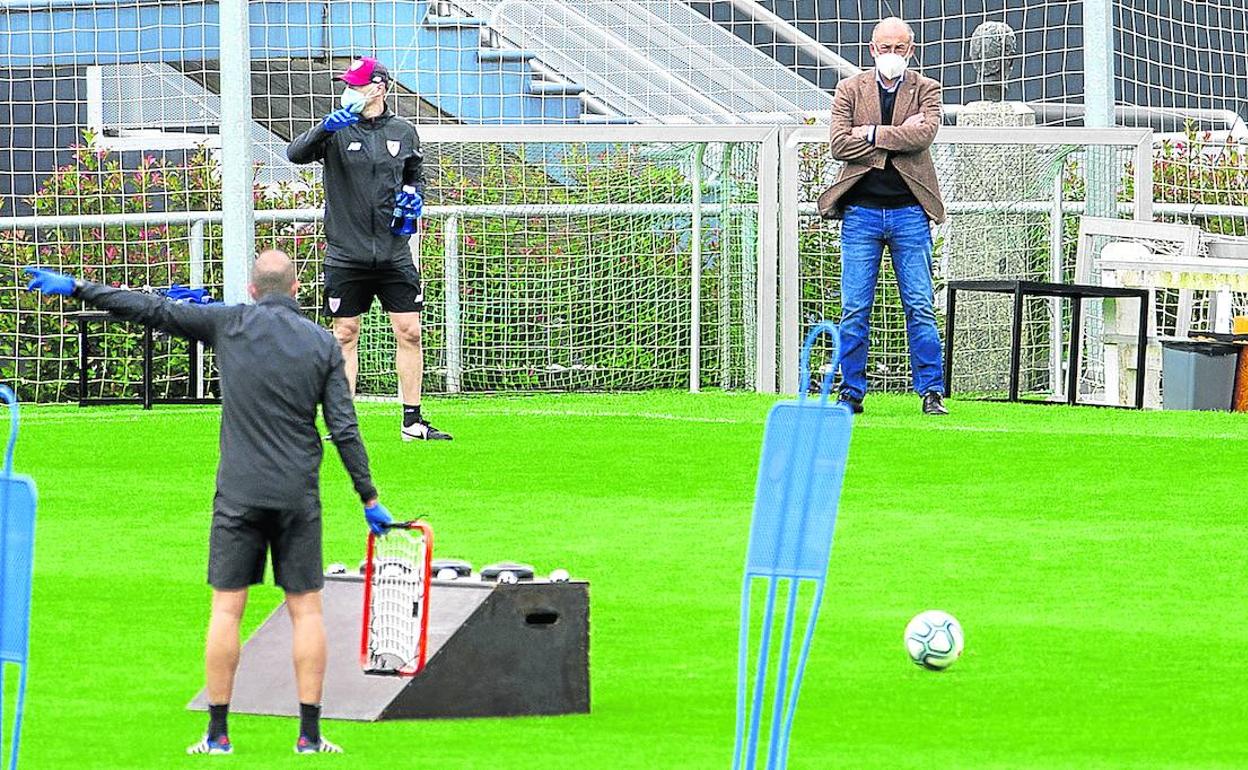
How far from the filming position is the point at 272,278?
7719 millimetres

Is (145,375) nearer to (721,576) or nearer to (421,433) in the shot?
(421,433)

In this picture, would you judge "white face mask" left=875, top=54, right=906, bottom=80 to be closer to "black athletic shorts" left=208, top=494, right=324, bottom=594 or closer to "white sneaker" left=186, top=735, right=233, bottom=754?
"black athletic shorts" left=208, top=494, right=324, bottom=594

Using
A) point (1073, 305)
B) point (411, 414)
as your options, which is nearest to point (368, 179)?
point (411, 414)

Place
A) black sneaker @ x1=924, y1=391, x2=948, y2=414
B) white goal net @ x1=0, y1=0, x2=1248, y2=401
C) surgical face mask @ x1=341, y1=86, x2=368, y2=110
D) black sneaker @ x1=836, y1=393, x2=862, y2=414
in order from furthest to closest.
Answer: white goal net @ x1=0, y1=0, x2=1248, y2=401 < black sneaker @ x1=924, y1=391, x2=948, y2=414 < black sneaker @ x1=836, y1=393, x2=862, y2=414 < surgical face mask @ x1=341, y1=86, x2=368, y2=110

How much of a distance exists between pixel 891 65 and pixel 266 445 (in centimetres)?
826

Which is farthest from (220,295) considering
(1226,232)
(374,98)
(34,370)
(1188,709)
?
(1188,709)

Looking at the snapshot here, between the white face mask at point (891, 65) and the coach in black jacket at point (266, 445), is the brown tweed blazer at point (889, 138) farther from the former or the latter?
the coach in black jacket at point (266, 445)

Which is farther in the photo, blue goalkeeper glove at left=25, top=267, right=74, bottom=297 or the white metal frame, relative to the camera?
the white metal frame

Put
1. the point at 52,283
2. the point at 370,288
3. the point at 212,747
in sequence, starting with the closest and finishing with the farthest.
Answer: the point at 212,747
the point at 52,283
the point at 370,288

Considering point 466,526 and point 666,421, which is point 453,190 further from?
point 466,526

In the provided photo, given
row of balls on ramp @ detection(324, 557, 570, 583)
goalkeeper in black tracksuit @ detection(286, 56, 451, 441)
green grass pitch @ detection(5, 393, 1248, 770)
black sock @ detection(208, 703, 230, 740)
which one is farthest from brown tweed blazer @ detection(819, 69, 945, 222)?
black sock @ detection(208, 703, 230, 740)

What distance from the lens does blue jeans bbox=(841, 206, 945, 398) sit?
15055 millimetres

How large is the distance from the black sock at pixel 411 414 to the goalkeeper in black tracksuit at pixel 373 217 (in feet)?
0.98

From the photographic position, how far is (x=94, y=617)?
938cm
